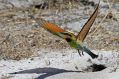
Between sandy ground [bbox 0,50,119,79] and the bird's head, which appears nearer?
the bird's head

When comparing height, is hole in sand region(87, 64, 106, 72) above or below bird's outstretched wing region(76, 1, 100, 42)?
below

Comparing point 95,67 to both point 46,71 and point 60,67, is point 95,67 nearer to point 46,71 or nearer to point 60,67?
point 60,67

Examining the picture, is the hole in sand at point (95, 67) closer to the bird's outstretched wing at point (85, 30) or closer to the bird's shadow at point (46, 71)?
the bird's shadow at point (46, 71)

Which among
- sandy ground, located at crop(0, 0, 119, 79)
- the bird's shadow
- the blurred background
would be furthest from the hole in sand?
the blurred background

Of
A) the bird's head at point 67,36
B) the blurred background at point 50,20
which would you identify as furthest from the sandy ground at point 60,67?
the bird's head at point 67,36

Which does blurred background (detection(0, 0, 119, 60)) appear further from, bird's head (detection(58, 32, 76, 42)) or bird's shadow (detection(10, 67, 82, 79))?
bird's head (detection(58, 32, 76, 42))

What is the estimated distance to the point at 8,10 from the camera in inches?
265

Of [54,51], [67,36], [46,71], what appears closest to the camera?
[67,36]

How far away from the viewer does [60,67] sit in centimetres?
438

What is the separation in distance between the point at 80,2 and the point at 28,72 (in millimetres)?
2936

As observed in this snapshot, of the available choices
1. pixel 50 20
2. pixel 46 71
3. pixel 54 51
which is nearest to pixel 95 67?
pixel 46 71

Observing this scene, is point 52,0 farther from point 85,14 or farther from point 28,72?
point 28,72

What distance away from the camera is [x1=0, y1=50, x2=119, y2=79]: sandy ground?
13.4ft

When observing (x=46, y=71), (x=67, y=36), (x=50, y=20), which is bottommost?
(x=46, y=71)
